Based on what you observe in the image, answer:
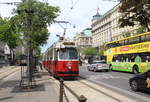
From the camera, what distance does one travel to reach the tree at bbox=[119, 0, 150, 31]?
26.5 m

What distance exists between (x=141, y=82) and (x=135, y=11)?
17.8 m

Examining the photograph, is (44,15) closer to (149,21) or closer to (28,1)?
(28,1)

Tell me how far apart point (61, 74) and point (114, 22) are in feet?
252

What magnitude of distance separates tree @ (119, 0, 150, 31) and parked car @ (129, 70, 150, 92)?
1469 cm

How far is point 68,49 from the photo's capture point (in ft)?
60.9

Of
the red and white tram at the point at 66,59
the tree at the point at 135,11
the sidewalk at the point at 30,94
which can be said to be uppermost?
the tree at the point at 135,11

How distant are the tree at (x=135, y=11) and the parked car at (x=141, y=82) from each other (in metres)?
14.7

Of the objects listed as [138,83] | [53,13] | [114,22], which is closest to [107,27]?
[114,22]

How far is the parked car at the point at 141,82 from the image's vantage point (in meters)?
11.0

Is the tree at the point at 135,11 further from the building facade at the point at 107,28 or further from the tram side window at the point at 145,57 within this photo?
the building facade at the point at 107,28

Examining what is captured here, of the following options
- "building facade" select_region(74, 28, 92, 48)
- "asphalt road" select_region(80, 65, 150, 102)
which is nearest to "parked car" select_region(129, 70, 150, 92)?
"asphalt road" select_region(80, 65, 150, 102)

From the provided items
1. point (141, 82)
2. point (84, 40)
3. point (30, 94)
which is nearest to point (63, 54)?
point (30, 94)

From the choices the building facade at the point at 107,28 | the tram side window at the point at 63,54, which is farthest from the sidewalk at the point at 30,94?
the building facade at the point at 107,28

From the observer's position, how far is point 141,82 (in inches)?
456
